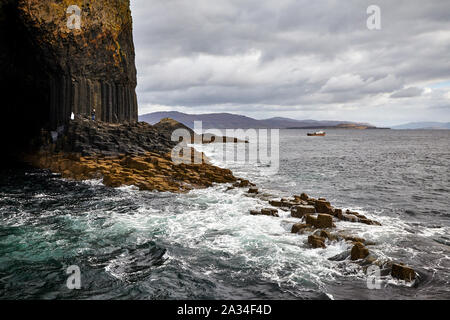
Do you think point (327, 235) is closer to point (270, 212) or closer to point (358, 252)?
point (358, 252)

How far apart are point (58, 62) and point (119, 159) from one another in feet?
44.2

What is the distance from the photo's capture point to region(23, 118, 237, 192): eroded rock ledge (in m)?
22.6

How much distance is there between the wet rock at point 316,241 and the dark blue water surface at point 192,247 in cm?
25

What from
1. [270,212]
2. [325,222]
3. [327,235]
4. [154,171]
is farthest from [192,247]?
[154,171]

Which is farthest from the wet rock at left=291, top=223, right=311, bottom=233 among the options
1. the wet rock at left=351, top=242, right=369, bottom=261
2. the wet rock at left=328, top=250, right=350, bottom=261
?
the wet rock at left=351, top=242, right=369, bottom=261

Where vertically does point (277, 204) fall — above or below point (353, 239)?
above

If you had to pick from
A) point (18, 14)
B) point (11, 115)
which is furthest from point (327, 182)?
point (11, 115)

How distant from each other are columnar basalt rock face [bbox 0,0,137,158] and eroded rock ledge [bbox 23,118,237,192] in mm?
3983

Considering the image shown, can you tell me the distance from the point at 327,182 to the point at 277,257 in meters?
18.0

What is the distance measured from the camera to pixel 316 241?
1116 centimetres

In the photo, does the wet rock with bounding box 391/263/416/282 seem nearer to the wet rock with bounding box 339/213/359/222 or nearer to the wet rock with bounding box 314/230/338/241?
the wet rock with bounding box 314/230/338/241

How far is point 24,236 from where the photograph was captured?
39.0 feet

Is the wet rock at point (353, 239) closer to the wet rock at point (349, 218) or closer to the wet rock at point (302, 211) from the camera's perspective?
the wet rock at point (349, 218)
